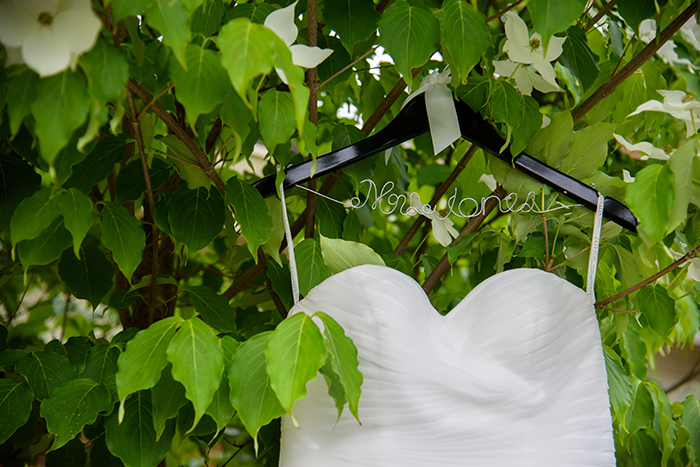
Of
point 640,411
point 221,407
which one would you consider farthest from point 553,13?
point 640,411

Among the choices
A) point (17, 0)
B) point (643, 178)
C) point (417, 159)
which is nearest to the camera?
point (17, 0)

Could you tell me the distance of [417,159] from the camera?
168 cm

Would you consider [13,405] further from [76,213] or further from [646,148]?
[646,148]

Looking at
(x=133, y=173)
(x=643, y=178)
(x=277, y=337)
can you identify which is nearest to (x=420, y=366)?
(x=277, y=337)

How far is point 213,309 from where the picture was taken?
88cm

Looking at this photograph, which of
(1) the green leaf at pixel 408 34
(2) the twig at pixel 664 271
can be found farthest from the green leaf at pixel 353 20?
(2) the twig at pixel 664 271

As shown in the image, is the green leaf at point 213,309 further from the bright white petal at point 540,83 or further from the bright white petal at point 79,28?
the bright white petal at point 540,83

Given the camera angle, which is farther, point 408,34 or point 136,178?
point 136,178

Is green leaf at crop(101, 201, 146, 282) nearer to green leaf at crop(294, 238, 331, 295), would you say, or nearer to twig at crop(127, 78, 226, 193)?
twig at crop(127, 78, 226, 193)

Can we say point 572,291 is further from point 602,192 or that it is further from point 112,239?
point 112,239

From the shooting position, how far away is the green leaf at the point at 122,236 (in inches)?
27.0

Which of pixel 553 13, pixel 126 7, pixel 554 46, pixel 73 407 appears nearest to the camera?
pixel 126 7

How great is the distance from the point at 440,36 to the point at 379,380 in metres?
0.46

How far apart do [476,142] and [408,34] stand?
216 mm
